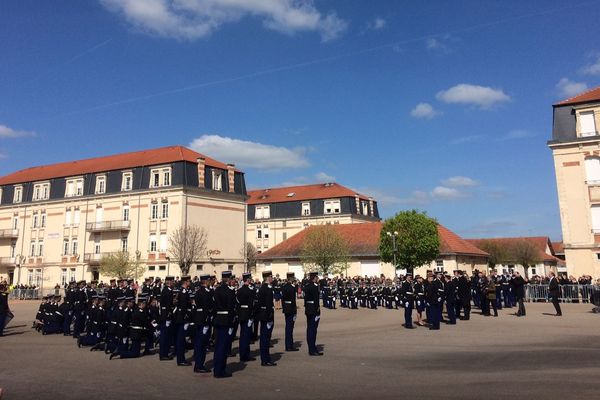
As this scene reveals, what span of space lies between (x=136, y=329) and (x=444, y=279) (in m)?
11.7

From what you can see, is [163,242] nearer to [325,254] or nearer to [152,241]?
[152,241]

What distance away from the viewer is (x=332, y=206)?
7600cm

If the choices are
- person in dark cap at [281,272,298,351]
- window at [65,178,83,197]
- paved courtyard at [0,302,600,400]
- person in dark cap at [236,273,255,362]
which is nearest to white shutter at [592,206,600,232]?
paved courtyard at [0,302,600,400]

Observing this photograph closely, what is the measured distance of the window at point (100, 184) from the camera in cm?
5444

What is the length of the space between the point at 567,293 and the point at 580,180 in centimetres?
1099

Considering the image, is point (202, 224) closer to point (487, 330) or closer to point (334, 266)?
point (334, 266)

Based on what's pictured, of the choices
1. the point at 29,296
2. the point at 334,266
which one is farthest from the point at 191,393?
the point at 29,296

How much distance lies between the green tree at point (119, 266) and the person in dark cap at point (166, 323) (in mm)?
35139

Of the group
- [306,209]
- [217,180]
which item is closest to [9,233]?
[217,180]

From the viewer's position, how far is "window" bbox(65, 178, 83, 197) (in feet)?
184

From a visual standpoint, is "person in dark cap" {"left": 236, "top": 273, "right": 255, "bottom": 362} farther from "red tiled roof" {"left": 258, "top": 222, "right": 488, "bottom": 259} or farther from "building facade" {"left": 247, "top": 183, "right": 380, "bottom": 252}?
"building facade" {"left": 247, "top": 183, "right": 380, "bottom": 252}

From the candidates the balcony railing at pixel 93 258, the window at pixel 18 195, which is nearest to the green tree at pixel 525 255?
the balcony railing at pixel 93 258

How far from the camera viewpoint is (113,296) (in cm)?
1555

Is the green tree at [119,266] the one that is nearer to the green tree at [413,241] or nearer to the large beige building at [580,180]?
the green tree at [413,241]
